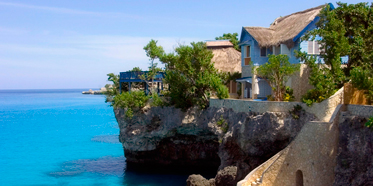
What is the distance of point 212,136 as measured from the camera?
106ft

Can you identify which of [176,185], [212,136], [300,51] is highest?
[300,51]

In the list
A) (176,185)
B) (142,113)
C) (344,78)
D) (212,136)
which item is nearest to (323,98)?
(344,78)

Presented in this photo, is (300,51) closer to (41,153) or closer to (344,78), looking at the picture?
(344,78)

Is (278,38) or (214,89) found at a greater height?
(278,38)

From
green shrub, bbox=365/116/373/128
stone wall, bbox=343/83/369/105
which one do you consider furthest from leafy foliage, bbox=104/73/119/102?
green shrub, bbox=365/116/373/128

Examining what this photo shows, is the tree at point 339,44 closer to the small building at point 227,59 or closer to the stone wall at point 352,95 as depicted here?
the stone wall at point 352,95

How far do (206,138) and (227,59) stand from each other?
961 centimetres

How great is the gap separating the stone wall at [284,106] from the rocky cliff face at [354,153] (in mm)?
1603

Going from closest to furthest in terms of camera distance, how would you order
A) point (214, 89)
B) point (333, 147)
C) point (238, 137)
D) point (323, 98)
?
point (333, 147) < point (323, 98) < point (238, 137) < point (214, 89)

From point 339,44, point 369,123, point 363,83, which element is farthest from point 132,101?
point 369,123

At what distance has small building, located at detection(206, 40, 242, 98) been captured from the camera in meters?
36.5

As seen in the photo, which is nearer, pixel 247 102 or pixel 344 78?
pixel 344 78

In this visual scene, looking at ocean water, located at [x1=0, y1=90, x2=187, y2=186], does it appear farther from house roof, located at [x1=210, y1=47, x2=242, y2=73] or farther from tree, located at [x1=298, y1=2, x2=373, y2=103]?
tree, located at [x1=298, y1=2, x2=373, y2=103]

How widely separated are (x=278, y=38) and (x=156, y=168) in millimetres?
15598
